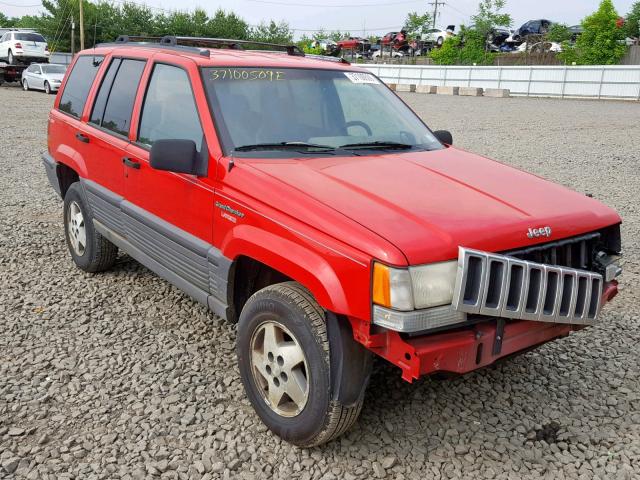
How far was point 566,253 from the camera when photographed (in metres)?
3.20

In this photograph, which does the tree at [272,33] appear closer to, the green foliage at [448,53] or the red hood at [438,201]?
the green foliage at [448,53]

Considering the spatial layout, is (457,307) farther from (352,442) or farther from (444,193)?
(352,442)

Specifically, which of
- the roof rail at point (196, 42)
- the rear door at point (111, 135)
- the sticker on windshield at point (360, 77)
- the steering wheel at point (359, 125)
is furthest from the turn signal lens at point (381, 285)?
the roof rail at point (196, 42)

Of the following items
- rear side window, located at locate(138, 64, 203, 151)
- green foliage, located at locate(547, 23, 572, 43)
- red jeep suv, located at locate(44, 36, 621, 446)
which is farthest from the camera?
green foliage, located at locate(547, 23, 572, 43)

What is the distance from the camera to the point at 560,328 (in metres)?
3.15

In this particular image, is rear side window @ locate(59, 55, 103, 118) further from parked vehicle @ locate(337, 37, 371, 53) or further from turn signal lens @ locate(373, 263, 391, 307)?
parked vehicle @ locate(337, 37, 371, 53)

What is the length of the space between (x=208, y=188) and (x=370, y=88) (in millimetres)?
1642

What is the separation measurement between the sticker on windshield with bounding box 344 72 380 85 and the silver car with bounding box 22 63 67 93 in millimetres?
24218

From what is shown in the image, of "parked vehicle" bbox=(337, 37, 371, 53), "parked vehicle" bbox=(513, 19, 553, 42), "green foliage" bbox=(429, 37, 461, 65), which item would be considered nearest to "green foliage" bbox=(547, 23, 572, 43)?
"parked vehicle" bbox=(513, 19, 553, 42)

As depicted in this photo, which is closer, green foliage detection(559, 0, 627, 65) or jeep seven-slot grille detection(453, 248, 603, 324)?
jeep seven-slot grille detection(453, 248, 603, 324)

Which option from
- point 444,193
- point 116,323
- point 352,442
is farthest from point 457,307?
point 116,323

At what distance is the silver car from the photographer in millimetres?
26250

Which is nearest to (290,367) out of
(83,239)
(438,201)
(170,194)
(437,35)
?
(438,201)

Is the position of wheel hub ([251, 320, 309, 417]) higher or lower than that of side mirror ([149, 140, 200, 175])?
lower
